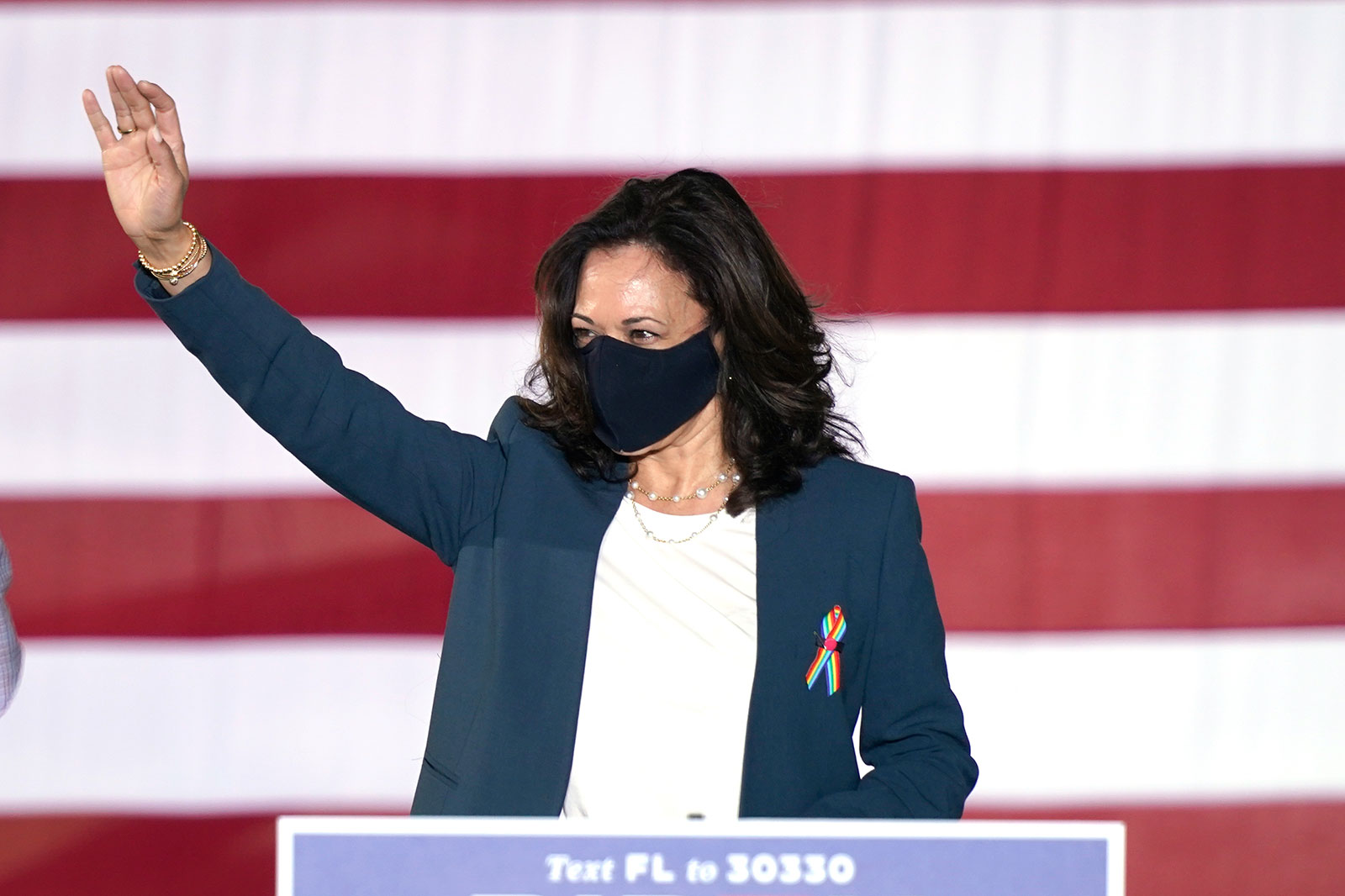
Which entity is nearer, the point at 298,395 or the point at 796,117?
the point at 298,395

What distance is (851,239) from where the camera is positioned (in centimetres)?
233

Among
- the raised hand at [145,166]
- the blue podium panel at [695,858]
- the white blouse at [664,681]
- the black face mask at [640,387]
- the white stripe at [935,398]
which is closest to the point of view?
the blue podium panel at [695,858]

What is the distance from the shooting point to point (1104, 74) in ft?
7.64

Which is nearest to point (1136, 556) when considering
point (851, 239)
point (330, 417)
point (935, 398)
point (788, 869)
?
point (935, 398)

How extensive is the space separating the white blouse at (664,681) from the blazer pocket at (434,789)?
4.5 inches

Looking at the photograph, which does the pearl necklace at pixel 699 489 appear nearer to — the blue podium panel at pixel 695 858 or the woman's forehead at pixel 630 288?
the woman's forehead at pixel 630 288

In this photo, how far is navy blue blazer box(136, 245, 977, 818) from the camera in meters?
1.21

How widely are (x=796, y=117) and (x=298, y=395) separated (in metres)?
1.35

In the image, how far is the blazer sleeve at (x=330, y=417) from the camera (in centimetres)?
115

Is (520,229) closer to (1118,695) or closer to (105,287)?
(105,287)

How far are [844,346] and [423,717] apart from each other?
37.5 inches

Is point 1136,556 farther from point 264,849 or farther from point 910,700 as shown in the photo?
point 264,849

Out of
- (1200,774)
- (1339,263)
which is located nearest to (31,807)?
(1200,774)

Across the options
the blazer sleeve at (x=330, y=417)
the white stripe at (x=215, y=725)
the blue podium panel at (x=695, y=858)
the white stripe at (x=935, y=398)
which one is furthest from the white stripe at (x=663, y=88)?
the blue podium panel at (x=695, y=858)
